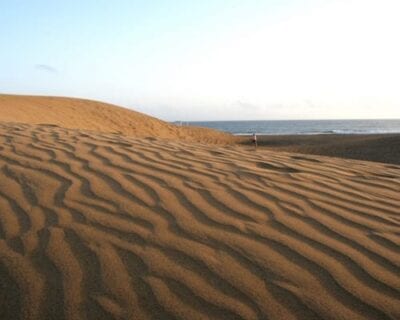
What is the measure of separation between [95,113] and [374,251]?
19.7m

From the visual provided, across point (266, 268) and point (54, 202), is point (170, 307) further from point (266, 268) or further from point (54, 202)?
point (54, 202)

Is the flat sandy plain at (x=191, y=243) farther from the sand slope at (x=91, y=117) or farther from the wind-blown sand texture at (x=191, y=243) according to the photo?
the sand slope at (x=91, y=117)

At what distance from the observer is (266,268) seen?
2434 mm

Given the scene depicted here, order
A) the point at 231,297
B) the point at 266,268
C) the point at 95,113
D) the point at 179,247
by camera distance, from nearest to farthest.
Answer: the point at 231,297
the point at 266,268
the point at 179,247
the point at 95,113

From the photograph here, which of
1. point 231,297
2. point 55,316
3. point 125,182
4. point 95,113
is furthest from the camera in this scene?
point 95,113

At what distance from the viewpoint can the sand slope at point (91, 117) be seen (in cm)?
1757

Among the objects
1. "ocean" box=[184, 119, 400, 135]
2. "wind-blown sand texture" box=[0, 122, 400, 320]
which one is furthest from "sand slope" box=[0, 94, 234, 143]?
"ocean" box=[184, 119, 400, 135]

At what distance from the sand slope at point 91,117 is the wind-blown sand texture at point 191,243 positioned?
12.4 m

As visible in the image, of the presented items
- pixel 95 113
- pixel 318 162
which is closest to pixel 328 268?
pixel 318 162

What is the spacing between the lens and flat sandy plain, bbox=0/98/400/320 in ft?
7.06

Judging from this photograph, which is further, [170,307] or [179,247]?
[179,247]

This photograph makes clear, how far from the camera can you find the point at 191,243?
2664mm

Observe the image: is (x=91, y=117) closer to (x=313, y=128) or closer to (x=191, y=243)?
(x=191, y=243)

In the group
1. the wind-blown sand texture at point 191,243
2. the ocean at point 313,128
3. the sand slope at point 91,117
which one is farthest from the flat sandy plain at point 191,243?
the ocean at point 313,128
